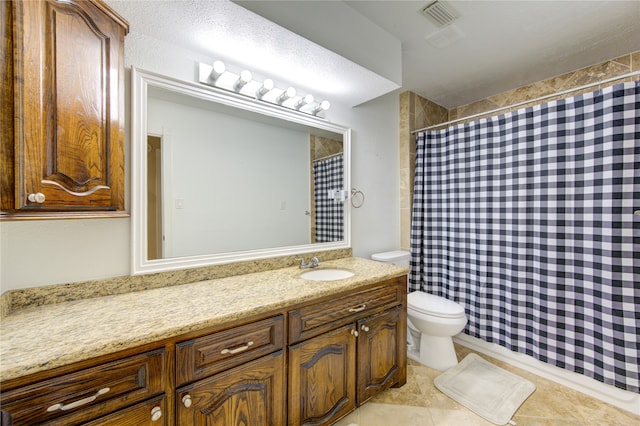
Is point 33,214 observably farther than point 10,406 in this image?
Yes

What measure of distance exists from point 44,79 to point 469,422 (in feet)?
8.23

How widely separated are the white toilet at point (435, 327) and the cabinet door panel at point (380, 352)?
0.35 m

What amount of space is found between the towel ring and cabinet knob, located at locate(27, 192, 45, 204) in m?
1.75

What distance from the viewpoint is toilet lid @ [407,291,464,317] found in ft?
6.05

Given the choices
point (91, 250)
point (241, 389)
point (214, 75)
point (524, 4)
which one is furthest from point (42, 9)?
point (524, 4)

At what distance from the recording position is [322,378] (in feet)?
4.15

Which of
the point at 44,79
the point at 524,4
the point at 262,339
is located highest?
the point at 524,4

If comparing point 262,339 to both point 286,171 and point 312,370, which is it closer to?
point 312,370

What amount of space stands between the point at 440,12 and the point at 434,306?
198cm

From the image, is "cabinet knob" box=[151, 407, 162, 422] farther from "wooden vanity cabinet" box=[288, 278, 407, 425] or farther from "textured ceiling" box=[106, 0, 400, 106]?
"textured ceiling" box=[106, 0, 400, 106]

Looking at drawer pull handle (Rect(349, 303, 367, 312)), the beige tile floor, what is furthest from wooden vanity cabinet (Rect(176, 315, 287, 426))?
the beige tile floor

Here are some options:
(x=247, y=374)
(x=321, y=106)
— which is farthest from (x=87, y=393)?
(x=321, y=106)

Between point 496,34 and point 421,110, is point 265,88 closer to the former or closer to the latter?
point 496,34

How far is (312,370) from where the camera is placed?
1225mm
